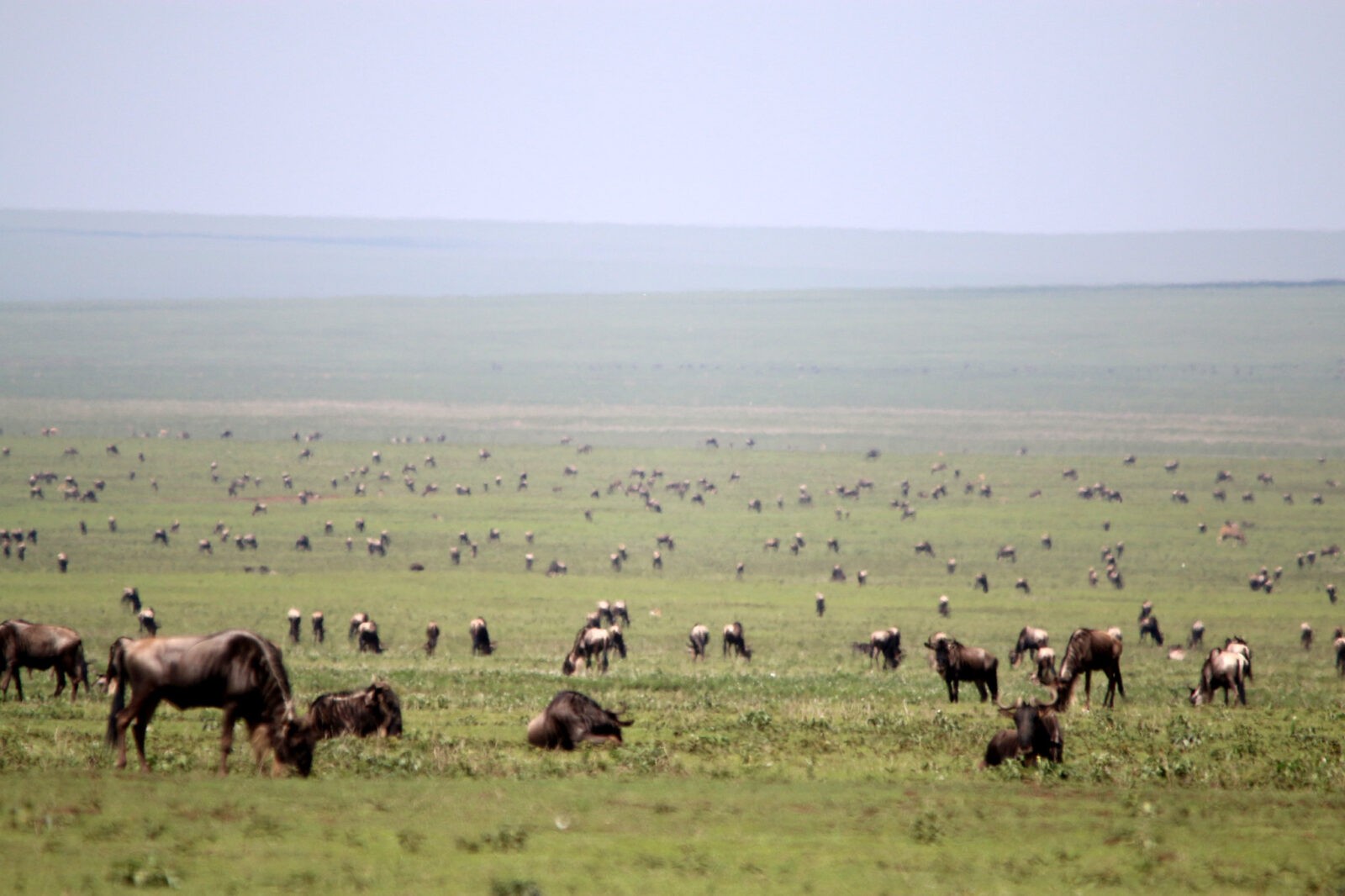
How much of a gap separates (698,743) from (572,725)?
1.53 m

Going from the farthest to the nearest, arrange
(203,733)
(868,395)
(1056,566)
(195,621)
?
(868,395) < (1056,566) < (195,621) < (203,733)

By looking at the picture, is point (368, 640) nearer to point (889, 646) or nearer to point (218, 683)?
point (889, 646)

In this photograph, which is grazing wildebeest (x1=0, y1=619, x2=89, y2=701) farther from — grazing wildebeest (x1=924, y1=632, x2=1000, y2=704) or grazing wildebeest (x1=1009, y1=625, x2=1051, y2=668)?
grazing wildebeest (x1=1009, y1=625, x2=1051, y2=668)

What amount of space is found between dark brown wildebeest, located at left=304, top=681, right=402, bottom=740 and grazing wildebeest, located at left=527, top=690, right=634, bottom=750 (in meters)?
1.65

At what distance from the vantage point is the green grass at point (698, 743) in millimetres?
11516

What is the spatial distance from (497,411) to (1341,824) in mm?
114815

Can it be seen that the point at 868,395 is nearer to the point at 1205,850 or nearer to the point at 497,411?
the point at 497,411

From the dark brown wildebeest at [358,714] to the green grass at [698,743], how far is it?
574 mm

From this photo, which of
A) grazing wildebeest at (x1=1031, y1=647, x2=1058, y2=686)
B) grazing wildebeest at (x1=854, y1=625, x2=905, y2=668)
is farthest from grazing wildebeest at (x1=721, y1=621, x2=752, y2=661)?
grazing wildebeest at (x1=1031, y1=647, x2=1058, y2=686)

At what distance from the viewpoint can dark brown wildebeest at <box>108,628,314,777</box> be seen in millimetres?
13391

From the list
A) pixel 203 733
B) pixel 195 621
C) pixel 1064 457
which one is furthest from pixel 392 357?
pixel 203 733

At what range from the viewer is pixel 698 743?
17.1 meters

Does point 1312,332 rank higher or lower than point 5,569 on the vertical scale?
higher

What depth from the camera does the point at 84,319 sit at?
641 feet
